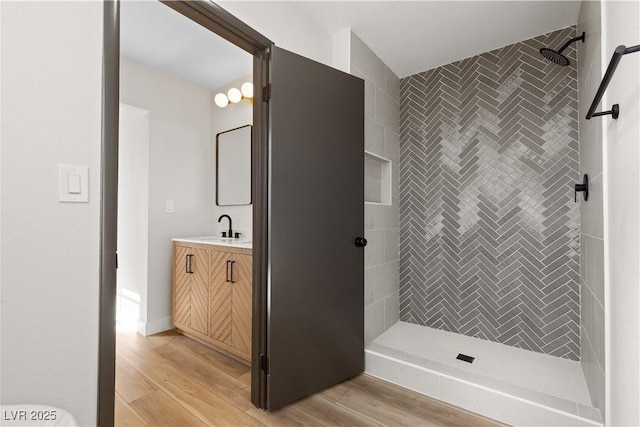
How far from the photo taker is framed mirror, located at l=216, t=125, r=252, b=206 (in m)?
3.04

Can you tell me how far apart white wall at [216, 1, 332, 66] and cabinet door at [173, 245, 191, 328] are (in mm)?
2019

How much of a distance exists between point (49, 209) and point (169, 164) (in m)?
2.18

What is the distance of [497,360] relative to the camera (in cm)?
218

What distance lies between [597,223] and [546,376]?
3.63ft

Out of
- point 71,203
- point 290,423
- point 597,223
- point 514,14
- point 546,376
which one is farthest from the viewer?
point 514,14

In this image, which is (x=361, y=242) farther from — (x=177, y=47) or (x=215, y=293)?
(x=177, y=47)

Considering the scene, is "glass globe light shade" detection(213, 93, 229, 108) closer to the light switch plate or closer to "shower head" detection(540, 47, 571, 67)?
the light switch plate

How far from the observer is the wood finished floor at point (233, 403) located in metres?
1.67

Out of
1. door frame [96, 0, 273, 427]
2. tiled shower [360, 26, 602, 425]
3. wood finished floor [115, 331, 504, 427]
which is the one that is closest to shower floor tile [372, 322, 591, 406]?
tiled shower [360, 26, 602, 425]

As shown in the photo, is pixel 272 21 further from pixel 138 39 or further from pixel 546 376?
pixel 546 376

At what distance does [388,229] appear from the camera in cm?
282

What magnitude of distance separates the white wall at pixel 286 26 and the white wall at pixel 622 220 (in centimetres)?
158

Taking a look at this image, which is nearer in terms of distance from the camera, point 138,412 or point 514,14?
point 138,412

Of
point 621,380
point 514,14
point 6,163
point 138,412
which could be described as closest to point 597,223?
point 621,380
